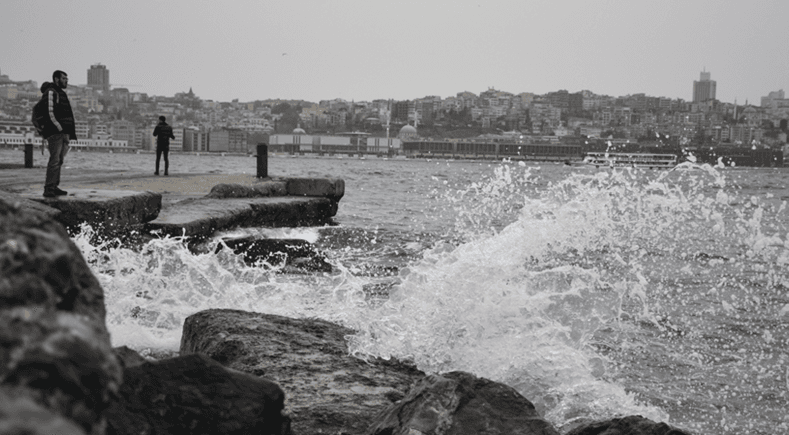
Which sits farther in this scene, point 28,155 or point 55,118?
point 28,155

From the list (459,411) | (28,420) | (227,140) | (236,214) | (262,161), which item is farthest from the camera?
(227,140)

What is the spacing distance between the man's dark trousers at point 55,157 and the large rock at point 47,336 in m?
6.08

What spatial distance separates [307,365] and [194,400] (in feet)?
5.14

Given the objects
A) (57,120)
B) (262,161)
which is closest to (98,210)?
(57,120)

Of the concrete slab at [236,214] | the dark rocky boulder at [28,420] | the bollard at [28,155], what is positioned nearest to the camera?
the dark rocky boulder at [28,420]

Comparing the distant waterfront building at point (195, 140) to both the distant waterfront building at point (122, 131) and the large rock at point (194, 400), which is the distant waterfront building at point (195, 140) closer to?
the distant waterfront building at point (122, 131)

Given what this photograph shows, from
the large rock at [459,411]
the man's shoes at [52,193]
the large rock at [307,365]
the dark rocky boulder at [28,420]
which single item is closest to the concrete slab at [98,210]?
the man's shoes at [52,193]

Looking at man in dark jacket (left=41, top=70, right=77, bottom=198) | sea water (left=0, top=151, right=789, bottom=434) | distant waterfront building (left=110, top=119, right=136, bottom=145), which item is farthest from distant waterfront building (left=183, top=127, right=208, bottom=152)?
man in dark jacket (left=41, top=70, right=77, bottom=198)

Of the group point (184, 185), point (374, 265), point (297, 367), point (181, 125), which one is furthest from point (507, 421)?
point (181, 125)

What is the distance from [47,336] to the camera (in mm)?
914

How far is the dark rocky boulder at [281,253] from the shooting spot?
7.78m

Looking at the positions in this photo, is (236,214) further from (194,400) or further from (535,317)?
(194,400)

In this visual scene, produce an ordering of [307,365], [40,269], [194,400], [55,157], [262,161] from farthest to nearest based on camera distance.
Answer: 1. [262,161]
2. [55,157]
3. [307,365]
4. [194,400]
5. [40,269]

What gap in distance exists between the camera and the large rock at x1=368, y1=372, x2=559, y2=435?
7.82 ft
